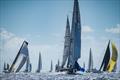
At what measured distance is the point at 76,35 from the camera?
1596 inches

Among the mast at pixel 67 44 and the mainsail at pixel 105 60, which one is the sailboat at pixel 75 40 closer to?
the mainsail at pixel 105 60

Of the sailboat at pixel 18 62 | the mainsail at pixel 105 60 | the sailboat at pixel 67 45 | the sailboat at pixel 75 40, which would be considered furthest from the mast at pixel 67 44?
the sailboat at pixel 18 62

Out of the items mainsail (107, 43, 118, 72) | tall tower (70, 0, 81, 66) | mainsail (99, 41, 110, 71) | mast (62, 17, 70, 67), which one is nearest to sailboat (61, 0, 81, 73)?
tall tower (70, 0, 81, 66)

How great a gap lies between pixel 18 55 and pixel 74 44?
31.4ft

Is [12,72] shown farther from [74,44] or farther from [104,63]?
[104,63]

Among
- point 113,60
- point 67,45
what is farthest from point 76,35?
point 113,60

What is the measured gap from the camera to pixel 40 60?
2785 inches

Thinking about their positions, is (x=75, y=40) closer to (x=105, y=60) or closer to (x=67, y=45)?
(x=105, y=60)

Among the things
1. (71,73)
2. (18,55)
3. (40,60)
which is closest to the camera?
(18,55)

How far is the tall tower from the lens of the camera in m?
40.3

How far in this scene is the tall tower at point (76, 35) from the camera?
4034cm


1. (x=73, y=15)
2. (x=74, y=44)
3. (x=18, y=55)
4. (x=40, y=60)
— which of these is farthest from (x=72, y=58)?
(x=40, y=60)

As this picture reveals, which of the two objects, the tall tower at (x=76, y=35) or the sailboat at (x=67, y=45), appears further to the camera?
the sailboat at (x=67, y=45)

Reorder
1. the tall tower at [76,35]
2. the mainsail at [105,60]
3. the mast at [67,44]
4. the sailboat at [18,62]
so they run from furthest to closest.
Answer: the mast at [67,44]
the mainsail at [105,60]
the tall tower at [76,35]
the sailboat at [18,62]
